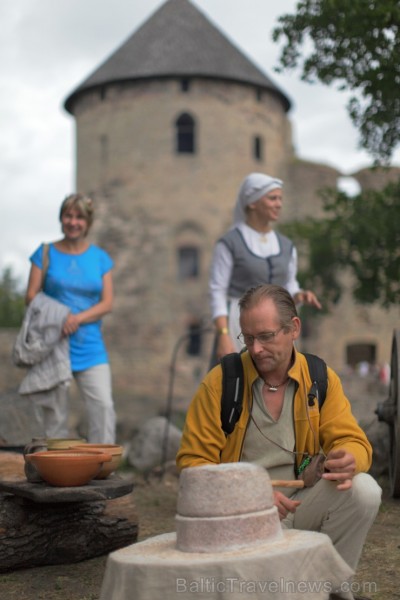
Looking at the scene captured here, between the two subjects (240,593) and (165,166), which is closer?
(240,593)

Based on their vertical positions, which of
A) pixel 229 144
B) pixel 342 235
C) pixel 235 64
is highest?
pixel 235 64

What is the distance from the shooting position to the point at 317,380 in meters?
3.43

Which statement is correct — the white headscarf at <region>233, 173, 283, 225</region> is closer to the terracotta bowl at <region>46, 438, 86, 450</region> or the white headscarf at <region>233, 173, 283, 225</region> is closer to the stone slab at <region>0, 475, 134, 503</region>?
the terracotta bowl at <region>46, 438, 86, 450</region>

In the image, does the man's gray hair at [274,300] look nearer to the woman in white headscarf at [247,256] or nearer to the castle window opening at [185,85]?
the woman in white headscarf at [247,256]

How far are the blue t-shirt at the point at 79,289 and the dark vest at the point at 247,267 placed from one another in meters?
0.93

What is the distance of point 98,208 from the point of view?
25.9m

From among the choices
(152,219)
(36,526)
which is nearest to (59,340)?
(36,526)

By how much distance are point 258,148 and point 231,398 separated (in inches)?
945

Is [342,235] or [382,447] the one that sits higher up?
[342,235]

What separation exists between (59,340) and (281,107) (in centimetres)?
2294

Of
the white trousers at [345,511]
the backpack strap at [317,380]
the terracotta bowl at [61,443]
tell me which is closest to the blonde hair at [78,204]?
the terracotta bowl at [61,443]

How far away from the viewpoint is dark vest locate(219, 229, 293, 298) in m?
5.41

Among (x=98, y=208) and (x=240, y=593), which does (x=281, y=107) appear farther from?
(x=240, y=593)

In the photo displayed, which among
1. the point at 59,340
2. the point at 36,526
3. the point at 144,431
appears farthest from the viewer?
the point at 144,431
